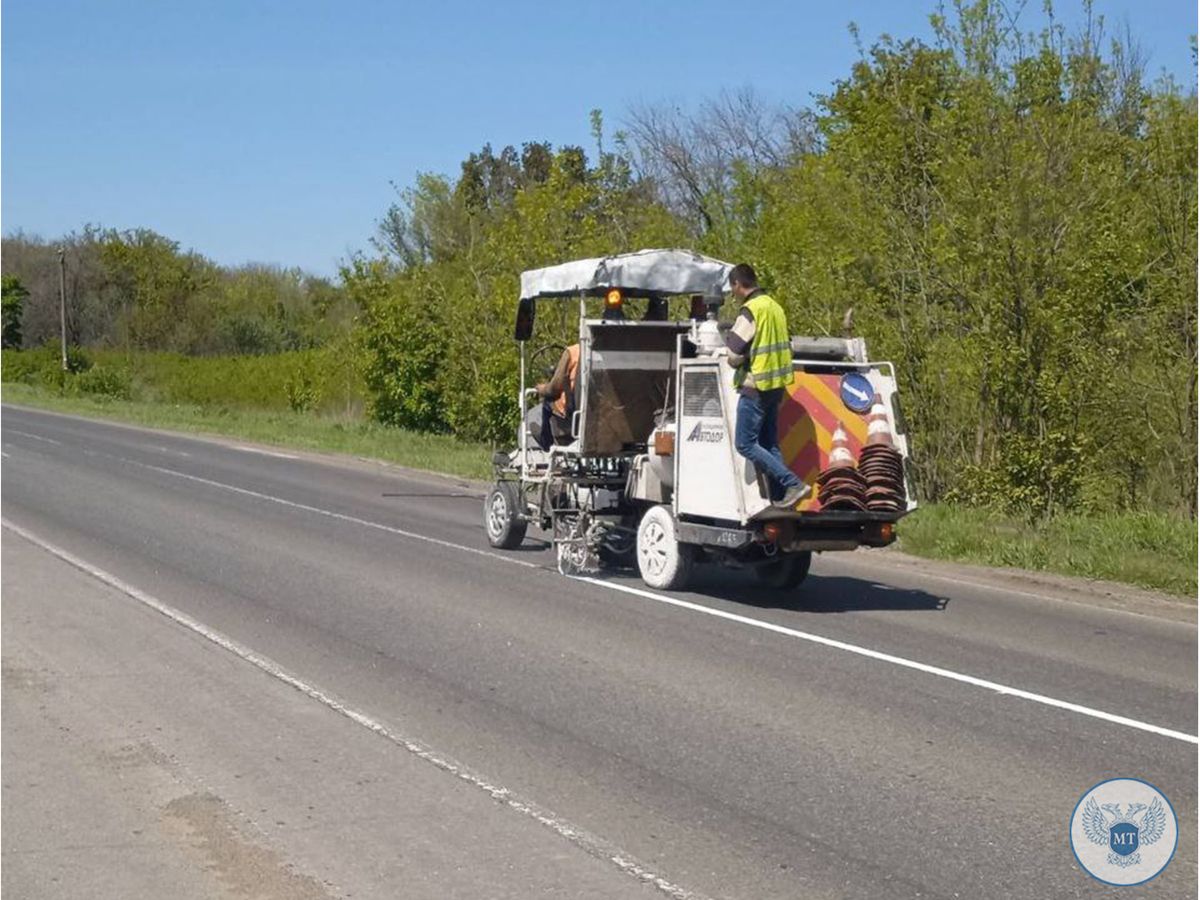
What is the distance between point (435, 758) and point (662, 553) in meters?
5.60

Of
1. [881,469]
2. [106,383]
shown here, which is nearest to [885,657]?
[881,469]

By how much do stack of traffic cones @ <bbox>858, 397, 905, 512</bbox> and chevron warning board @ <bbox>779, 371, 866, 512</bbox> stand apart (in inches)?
3.0

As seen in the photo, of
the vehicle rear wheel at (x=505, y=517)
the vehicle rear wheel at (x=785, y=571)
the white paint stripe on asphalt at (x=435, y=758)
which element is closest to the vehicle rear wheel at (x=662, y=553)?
the vehicle rear wheel at (x=785, y=571)

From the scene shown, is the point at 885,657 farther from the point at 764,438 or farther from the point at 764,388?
the point at 764,388

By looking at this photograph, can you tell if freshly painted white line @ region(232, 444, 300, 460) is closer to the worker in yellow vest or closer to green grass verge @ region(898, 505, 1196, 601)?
green grass verge @ region(898, 505, 1196, 601)

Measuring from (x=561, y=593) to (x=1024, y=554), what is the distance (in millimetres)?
4827

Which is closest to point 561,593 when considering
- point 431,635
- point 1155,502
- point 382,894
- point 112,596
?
point 431,635

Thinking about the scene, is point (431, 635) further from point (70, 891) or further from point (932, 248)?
point (932, 248)

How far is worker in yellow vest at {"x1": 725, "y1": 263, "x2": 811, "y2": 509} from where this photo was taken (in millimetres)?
11828

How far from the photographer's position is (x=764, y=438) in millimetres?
11961

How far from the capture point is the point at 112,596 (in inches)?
507

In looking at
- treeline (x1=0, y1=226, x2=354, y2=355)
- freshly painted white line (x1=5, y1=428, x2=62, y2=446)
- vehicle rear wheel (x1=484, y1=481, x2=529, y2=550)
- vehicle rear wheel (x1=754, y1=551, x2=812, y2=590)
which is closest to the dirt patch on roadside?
vehicle rear wheel (x1=754, y1=551, x2=812, y2=590)

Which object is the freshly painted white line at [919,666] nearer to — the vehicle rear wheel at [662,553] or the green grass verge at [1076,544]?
the vehicle rear wheel at [662,553]

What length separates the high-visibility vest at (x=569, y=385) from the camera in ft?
47.4
